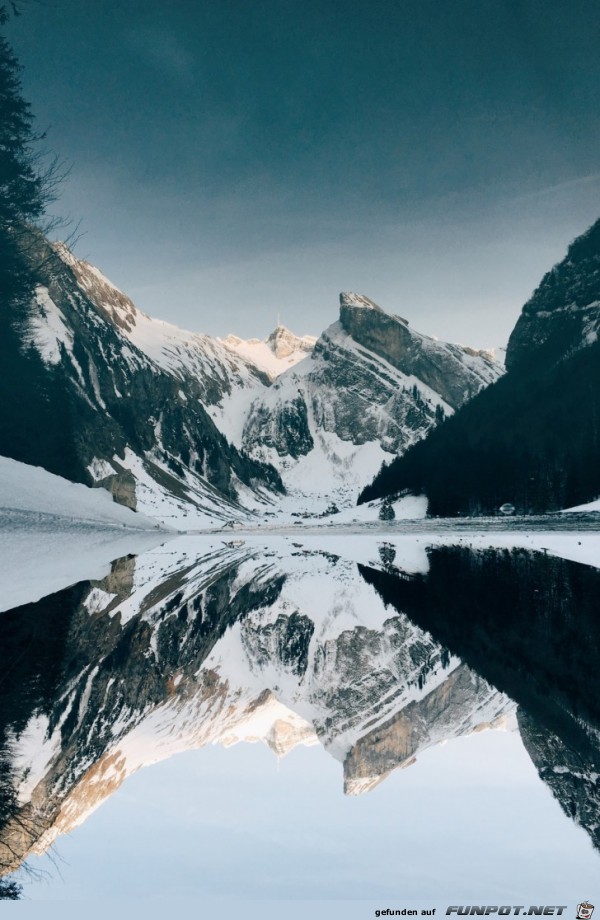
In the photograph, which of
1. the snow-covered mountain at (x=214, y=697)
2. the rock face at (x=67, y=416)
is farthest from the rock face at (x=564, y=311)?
the snow-covered mountain at (x=214, y=697)

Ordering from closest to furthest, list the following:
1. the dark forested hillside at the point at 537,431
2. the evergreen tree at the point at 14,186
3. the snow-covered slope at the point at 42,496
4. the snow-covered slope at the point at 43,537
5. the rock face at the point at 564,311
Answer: the snow-covered slope at the point at 43,537
the snow-covered slope at the point at 42,496
the evergreen tree at the point at 14,186
the dark forested hillside at the point at 537,431
the rock face at the point at 564,311

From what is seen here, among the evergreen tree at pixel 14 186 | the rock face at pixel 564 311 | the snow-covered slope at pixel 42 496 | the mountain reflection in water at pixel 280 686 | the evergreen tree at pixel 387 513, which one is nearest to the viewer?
the mountain reflection in water at pixel 280 686

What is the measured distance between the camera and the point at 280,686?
332 inches

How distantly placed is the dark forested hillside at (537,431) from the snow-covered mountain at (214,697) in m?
79.0

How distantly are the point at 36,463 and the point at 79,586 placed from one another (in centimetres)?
3438

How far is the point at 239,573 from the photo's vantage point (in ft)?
80.9

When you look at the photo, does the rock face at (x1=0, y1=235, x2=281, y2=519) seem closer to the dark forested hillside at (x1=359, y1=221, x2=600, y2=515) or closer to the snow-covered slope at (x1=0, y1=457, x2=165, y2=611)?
the snow-covered slope at (x1=0, y1=457, x2=165, y2=611)

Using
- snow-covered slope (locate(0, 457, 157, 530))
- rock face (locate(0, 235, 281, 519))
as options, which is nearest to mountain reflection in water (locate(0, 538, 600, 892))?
snow-covered slope (locate(0, 457, 157, 530))

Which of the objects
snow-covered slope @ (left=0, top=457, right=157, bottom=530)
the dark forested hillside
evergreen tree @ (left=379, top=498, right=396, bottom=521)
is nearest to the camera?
snow-covered slope @ (left=0, top=457, right=157, bottom=530)

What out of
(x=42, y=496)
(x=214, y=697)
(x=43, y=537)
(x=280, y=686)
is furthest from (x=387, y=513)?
(x=214, y=697)

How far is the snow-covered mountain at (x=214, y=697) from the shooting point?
5.17 metres

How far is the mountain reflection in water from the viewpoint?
511 cm

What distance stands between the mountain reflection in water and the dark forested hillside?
7743 cm

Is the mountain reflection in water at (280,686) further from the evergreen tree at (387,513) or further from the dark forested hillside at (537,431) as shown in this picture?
the evergreen tree at (387,513)
